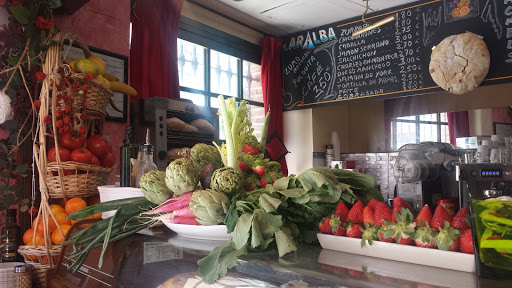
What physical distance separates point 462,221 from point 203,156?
823mm

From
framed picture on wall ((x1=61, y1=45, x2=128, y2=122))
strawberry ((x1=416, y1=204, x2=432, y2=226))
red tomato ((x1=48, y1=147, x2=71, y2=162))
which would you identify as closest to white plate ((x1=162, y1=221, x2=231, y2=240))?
strawberry ((x1=416, y1=204, x2=432, y2=226))

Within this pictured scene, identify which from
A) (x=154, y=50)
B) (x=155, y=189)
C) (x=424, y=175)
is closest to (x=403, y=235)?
(x=155, y=189)

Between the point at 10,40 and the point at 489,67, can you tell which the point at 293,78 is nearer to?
the point at 489,67

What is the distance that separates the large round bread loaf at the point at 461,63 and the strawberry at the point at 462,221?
3575mm

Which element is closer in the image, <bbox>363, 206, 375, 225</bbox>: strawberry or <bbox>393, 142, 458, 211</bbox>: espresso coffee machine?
<bbox>363, 206, 375, 225</bbox>: strawberry

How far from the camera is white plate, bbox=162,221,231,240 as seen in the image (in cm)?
107

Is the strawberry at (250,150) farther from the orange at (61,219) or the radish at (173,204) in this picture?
the orange at (61,219)

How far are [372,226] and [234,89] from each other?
427cm

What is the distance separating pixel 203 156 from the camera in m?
1.36

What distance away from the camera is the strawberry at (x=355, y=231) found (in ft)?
2.89

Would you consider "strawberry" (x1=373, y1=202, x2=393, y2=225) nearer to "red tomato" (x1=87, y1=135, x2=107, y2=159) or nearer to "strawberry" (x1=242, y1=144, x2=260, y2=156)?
"strawberry" (x1=242, y1=144, x2=260, y2=156)

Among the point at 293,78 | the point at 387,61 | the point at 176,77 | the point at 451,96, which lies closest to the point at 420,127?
the point at 451,96

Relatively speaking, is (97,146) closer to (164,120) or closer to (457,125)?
(164,120)

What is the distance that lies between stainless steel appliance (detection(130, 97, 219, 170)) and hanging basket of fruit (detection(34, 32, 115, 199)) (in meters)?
0.75
